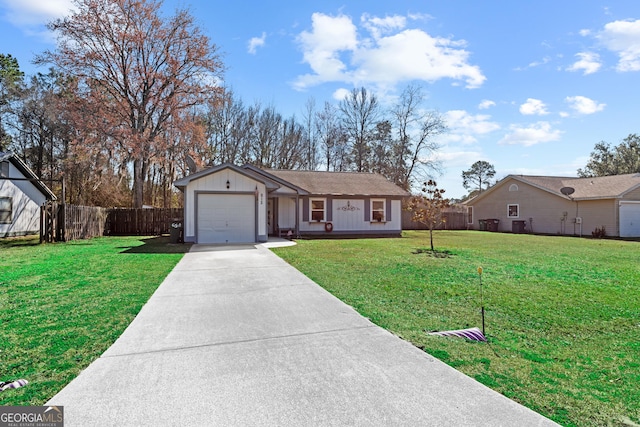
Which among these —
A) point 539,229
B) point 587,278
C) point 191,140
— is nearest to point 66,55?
point 191,140

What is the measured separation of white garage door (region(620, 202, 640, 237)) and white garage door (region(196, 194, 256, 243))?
22477 millimetres

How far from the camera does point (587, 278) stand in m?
8.12

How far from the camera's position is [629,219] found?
72.3 ft

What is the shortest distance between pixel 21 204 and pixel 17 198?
42 cm

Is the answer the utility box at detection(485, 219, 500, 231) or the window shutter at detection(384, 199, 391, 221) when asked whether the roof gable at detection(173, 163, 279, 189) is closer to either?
the window shutter at detection(384, 199, 391, 221)

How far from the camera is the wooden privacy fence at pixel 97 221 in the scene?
15.7 metres

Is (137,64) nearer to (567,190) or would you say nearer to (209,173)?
(209,173)

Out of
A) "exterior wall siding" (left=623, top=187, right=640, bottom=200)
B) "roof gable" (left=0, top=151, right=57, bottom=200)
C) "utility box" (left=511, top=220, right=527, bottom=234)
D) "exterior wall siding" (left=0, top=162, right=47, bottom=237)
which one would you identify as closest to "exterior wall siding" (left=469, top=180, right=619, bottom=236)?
"utility box" (left=511, top=220, right=527, bottom=234)

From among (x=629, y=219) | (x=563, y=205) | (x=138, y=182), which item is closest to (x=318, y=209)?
(x=138, y=182)

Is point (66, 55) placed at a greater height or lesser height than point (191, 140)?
greater

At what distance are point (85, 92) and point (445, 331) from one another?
2477 centimetres

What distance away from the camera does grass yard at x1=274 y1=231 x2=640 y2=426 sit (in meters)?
2.93

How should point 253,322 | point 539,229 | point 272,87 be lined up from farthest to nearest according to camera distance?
point 272,87 → point 539,229 → point 253,322

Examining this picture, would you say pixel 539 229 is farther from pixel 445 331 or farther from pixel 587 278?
pixel 445 331
